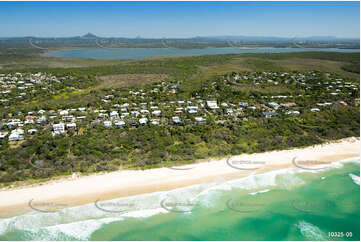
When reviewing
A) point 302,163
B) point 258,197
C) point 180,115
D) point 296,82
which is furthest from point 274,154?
point 296,82

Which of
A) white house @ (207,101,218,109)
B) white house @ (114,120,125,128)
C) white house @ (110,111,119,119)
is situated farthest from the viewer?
white house @ (207,101,218,109)

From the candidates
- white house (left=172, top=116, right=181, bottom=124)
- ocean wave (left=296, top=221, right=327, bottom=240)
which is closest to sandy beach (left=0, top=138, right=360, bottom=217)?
ocean wave (left=296, top=221, right=327, bottom=240)

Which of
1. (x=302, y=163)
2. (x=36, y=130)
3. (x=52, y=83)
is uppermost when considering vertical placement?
(x=52, y=83)

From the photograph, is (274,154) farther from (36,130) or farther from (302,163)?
(36,130)

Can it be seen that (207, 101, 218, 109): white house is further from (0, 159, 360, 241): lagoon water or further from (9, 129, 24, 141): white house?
(9, 129, 24, 141): white house

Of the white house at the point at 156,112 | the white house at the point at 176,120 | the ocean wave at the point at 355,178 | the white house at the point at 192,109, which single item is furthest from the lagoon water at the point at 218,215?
the white house at the point at 156,112

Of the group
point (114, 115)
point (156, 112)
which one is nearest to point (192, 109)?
point (156, 112)

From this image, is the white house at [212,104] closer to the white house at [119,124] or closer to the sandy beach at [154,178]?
the white house at [119,124]
